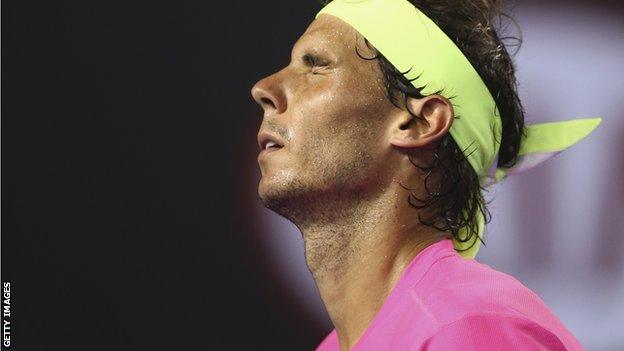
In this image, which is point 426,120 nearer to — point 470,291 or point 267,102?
point 267,102

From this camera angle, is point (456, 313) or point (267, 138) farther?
point (267, 138)

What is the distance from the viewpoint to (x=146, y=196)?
1.78m

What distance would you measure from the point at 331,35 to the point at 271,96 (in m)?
0.12

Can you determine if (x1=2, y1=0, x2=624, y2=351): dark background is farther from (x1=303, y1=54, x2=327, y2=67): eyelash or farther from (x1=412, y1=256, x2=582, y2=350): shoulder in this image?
(x1=412, y1=256, x2=582, y2=350): shoulder

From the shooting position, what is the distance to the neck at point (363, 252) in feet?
4.14

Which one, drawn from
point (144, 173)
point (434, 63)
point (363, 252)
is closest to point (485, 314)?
point (363, 252)

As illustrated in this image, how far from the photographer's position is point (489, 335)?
978 mm

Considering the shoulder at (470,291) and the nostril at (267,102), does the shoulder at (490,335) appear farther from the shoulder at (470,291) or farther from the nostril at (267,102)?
the nostril at (267,102)

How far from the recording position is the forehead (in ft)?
4.43

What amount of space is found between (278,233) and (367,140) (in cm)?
53

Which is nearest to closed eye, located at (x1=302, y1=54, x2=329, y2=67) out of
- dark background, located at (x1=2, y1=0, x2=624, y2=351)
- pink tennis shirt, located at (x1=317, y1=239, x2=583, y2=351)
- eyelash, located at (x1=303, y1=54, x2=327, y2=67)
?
eyelash, located at (x1=303, y1=54, x2=327, y2=67)

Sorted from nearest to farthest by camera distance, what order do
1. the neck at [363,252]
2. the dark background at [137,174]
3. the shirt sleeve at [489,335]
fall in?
1. the shirt sleeve at [489,335]
2. the neck at [363,252]
3. the dark background at [137,174]

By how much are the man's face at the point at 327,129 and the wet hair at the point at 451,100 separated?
32mm

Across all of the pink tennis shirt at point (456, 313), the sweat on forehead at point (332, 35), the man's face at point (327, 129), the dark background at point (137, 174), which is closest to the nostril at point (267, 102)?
the man's face at point (327, 129)
